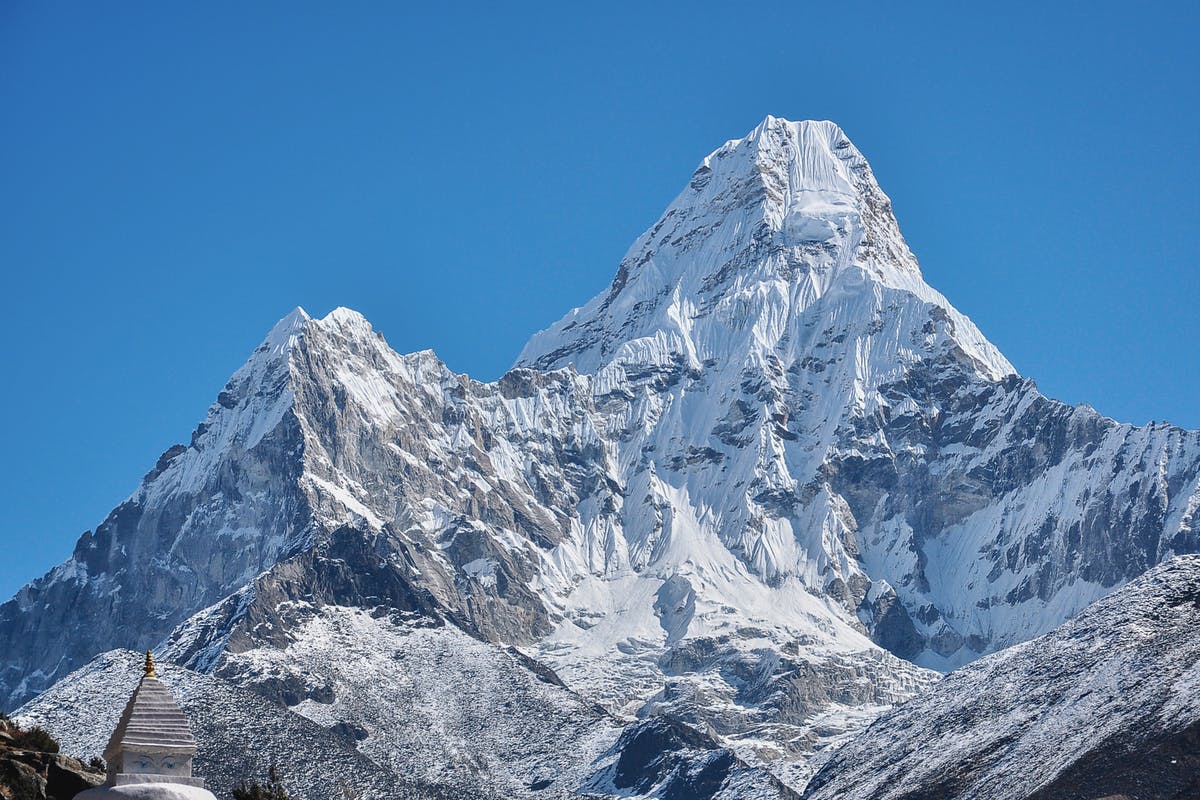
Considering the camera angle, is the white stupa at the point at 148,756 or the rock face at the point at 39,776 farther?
the rock face at the point at 39,776

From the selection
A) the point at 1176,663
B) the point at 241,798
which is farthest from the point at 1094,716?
the point at 241,798

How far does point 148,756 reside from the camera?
108 meters

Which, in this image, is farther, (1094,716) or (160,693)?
(1094,716)

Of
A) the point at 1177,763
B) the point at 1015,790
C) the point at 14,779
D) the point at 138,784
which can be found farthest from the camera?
Answer: the point at 1015,790

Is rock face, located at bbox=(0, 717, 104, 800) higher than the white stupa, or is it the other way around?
rock face, located at bbox=(0, 717, 104, 800)

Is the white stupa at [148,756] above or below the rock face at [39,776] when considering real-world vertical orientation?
below

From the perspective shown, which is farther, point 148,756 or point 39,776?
Answer: point 39,776

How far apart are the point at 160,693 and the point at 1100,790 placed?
9081cm

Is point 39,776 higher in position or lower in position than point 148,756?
higher

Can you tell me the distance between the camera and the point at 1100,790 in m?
180

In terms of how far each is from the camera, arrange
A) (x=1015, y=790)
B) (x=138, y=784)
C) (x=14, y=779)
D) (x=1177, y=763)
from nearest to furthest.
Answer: (x=138, y=784) → (x=14, y=779) → (x=1177, y=763) → (x=1015, y=790)

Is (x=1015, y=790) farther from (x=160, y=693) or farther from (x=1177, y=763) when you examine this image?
(x=160, y=693)

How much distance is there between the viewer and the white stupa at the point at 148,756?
10706 centimetres

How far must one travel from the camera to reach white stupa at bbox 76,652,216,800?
351 ft
